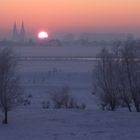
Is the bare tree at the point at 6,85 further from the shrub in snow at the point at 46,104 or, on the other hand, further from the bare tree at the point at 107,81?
the shrub in snow at the point at 46,104

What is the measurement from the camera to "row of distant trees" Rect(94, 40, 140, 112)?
32594 millimetres

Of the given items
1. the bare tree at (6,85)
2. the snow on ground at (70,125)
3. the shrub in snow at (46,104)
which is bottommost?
the snow on ground at (70,125)

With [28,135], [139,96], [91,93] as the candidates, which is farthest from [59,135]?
[91,93]

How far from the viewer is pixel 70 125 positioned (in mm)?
24641

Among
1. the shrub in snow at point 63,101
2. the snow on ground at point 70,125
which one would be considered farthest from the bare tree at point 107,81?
the snow on ground at point 70,125

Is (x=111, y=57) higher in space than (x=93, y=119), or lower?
higher

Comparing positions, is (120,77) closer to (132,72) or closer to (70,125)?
(132,72)

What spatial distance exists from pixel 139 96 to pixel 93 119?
22.4ft

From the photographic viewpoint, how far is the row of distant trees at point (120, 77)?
1283 inches

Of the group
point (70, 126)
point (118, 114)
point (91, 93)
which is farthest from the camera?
point (91, 93)

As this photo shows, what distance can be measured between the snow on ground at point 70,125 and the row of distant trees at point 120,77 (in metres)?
4.27

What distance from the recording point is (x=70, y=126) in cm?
2436

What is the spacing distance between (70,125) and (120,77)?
9015 mm

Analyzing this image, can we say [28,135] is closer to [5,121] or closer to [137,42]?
[5,121]
